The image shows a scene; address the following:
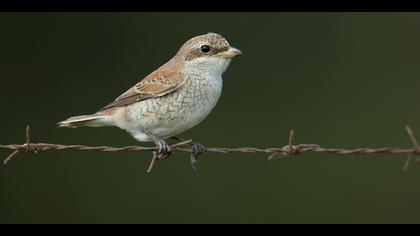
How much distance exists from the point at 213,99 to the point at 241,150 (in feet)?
3.09

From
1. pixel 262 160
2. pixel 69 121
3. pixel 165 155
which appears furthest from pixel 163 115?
pixel 262 160

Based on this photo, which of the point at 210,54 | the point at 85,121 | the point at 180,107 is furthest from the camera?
the point at 85,121

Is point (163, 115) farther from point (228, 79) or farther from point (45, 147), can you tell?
point (228, 79)

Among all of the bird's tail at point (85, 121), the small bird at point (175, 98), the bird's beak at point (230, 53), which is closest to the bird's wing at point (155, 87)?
the small bird at point (175, 98)

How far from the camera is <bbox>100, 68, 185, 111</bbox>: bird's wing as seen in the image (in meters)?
4.62

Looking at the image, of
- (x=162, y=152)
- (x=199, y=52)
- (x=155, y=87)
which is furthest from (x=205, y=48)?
(x=162, y=152)

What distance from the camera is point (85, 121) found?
489 cm

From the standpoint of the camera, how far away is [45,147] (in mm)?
3924

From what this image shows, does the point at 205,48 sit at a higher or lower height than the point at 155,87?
higher

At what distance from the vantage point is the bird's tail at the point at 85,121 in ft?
15.8

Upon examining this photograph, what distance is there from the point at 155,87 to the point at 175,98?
177 mm

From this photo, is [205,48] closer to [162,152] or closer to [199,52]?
[199,52]

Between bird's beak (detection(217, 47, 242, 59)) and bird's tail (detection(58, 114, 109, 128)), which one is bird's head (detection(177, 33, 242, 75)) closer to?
bird's beak (detection(217, 47, 242, 59))

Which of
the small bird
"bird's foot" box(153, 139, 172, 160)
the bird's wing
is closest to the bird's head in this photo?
the small bird
